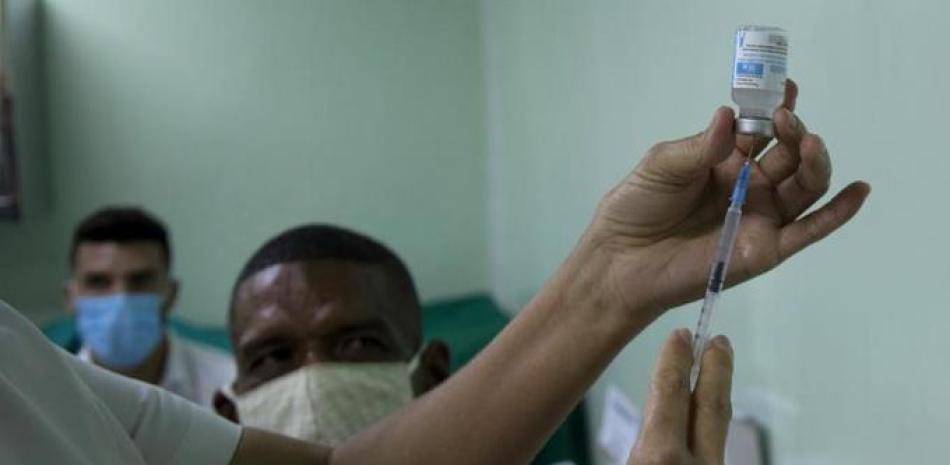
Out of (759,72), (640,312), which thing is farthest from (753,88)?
(640,312)

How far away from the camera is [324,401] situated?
1.23 meters

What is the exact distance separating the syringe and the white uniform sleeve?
1.51 ft

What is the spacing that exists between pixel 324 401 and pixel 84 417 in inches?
19.2

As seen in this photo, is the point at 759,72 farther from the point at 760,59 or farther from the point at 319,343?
the point at 319,343

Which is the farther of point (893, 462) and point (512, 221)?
point (512, 221)

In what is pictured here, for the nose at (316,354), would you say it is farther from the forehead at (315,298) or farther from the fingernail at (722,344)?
the fingernail at (722,344)

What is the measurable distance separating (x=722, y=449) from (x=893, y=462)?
1.41 ft

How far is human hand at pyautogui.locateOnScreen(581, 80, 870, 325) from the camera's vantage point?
2.18 feet

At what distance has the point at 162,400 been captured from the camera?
88 centimetres

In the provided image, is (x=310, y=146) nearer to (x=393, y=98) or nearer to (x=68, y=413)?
(x=393, y=98)

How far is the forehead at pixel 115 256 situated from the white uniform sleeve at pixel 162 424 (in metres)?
1.55

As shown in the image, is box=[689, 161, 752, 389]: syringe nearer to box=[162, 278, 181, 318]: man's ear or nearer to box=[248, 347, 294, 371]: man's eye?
box=[248, 347, 294, 371]: man's eye

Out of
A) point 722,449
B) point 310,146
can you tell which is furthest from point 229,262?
point 722,449

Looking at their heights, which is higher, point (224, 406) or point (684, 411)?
point (684, 411)
